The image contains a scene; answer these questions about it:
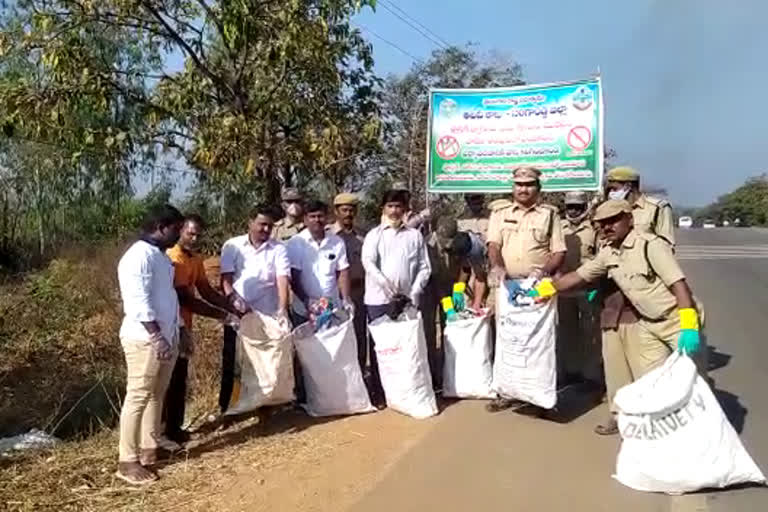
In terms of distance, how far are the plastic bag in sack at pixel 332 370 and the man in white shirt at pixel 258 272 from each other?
0.81ft

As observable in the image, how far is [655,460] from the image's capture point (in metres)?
4.27

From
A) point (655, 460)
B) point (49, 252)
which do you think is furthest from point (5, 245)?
point (655, 460)

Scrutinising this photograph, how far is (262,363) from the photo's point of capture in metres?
5.70

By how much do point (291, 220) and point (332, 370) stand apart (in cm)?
143

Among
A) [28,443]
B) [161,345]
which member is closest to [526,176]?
[161,345]

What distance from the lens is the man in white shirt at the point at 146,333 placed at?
186 inches

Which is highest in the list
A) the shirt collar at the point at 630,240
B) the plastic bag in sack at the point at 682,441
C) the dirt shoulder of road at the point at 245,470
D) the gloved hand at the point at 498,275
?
the shirt collar at the point at 630,240

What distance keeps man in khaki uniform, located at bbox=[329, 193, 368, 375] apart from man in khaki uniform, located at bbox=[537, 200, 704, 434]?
2.04 metres

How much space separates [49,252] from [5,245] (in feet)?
2.99

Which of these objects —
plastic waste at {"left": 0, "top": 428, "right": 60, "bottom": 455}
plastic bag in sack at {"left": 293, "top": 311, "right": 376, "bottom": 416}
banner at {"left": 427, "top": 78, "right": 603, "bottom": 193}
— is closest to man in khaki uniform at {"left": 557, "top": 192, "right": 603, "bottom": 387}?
banner at {"left": 427, "top": 78, "right": 603, "bottom": 193}

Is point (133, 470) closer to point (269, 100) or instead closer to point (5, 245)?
point (269, 100)

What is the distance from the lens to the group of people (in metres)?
4.84

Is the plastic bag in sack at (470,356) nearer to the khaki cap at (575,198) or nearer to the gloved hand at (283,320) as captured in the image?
the gloved hand at (283,320)

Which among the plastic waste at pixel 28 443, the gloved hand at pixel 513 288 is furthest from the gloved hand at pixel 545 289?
the plastic waste at pixel 28 443
